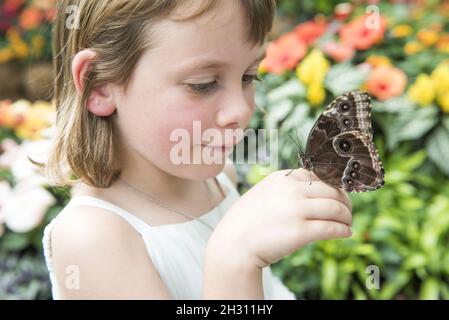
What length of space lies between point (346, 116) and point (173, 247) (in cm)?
65

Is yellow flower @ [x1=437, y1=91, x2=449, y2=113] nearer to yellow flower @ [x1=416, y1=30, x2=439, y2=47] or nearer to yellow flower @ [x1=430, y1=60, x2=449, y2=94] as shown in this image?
yellow flower @ [x1=430, y1=60, x2=449, y2=94]

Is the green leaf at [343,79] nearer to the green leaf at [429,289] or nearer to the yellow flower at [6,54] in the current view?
the green leaf at [429,289]

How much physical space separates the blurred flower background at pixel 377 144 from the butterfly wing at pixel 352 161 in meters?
1.08

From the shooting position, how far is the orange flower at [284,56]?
10.8 feet

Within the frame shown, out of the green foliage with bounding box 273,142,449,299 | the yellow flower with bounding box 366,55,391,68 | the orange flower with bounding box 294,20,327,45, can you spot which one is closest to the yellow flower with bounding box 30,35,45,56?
the orange flower with bounding box 294,20,327,45

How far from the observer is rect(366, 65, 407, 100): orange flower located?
119 inches

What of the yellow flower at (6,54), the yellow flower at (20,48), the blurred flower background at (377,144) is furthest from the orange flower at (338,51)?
the yellow flower at (6,54)

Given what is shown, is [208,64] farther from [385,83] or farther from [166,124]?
Result: [385,83]

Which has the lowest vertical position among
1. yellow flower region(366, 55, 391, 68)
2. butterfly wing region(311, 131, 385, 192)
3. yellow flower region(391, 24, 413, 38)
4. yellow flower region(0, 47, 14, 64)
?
butterfly wing region(311, 131, 385, 192)

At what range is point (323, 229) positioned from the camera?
3.80ft

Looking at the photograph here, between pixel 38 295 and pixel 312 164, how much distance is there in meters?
1.67

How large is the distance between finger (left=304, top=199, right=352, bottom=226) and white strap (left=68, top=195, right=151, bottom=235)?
1.73ft

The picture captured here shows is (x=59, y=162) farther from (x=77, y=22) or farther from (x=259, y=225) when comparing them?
(x=259, y=225)

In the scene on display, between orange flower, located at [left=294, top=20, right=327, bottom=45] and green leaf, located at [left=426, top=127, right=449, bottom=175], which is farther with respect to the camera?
orange flower, located at [left=294, top=20, right=327, bottom=45]
